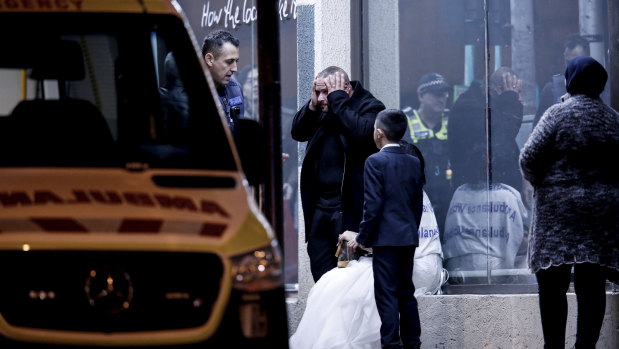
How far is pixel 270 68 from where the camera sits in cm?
778

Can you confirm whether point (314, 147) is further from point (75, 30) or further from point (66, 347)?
point (66, 347)

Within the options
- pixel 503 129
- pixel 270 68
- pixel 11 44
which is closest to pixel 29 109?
pixel 11 44

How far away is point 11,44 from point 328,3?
5.55 metres

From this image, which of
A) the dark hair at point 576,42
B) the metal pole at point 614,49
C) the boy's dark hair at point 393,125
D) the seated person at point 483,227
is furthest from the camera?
the seated person at point 483,227

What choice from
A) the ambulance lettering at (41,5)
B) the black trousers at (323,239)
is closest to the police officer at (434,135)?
the black trousers at (323,239)

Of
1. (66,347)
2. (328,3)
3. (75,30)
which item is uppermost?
(328,3)

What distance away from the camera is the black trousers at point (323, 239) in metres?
8.86

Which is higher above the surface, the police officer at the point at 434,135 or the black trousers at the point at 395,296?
the police officer at the point at 434,135

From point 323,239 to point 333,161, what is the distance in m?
0.56

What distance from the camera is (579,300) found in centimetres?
752

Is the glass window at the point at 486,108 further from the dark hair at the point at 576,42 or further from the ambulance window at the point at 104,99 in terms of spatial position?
the ambulance window at the point at 104,99

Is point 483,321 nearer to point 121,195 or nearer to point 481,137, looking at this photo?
point 481,137

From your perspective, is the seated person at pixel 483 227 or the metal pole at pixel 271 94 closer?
the metal pole at pixel 271 94

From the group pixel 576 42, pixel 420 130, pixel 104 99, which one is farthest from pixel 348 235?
pixel 104 99
